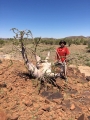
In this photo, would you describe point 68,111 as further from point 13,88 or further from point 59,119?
point 13,88

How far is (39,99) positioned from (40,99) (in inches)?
0.9

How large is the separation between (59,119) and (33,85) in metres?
1.65

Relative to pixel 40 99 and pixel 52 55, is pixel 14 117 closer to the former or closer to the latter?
pixel 40 99

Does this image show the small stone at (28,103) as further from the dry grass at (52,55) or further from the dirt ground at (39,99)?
the dry grass at (52,55)

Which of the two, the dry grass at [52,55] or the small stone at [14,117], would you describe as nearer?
the small stone at [14,117]

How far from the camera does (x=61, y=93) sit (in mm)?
4754

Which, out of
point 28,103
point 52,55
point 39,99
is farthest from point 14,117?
point 52,55

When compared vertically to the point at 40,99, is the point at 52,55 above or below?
below

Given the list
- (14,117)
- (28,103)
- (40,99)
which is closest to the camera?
(14,117)

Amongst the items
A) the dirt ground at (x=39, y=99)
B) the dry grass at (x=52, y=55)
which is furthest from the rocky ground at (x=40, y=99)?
the dry grass at (x=52, y=55)

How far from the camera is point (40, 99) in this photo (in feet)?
13.5

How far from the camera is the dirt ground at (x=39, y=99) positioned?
3.56 m

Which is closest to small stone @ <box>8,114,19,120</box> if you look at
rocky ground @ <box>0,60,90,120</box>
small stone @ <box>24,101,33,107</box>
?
rocky ground @ <box>0,60,90,120</box>

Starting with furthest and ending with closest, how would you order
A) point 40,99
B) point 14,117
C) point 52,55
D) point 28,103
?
point 52,55 → point 40,99 → point 28,103 → point 14,117
